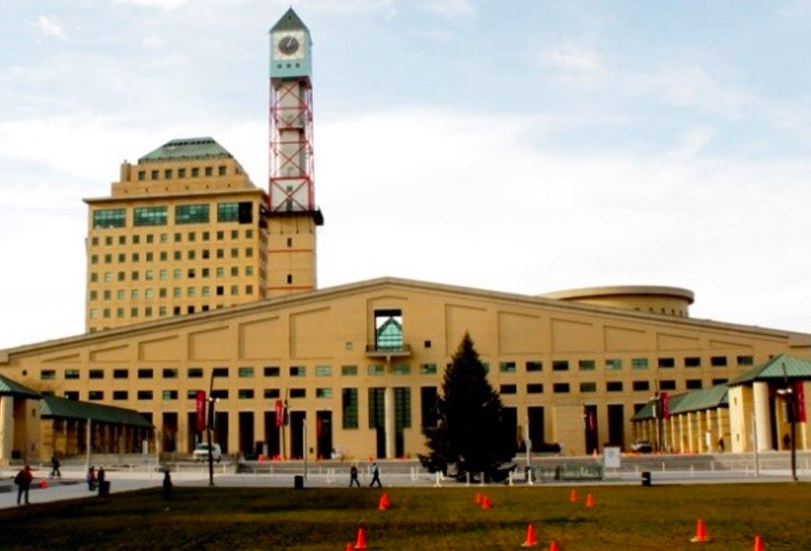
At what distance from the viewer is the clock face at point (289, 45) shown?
145375mm

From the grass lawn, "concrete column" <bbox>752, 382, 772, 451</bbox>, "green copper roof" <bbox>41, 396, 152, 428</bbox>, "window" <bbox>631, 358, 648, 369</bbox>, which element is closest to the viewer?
the grass lawn

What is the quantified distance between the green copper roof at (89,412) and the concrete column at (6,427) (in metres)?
10.4

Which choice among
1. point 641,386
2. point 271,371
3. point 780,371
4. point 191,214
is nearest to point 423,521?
point 780,371

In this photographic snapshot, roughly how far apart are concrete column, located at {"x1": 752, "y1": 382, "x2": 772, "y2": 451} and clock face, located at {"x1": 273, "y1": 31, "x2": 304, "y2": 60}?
80869 mm

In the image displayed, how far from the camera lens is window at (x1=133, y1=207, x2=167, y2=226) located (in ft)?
539

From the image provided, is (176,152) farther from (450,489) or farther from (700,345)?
(450,489)

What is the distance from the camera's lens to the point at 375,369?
4668 inches

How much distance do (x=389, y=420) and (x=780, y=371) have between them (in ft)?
144

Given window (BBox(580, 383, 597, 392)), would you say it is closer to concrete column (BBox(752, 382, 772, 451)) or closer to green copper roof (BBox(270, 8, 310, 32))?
concrete column (BBox(752, 382, 772, 451))

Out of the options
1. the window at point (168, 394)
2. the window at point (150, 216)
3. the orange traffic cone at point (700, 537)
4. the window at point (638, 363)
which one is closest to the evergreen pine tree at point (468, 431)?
the orange traffic cone at point (700, 537)

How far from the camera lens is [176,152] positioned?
171875mm

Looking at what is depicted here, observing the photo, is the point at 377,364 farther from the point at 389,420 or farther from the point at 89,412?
the point at 89,412

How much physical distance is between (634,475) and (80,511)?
41587 millimetres

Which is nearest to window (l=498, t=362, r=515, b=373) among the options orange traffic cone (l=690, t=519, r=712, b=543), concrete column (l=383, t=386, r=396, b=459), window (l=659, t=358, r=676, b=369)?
concrete column (l=383, t=386, r=396, b=459)
